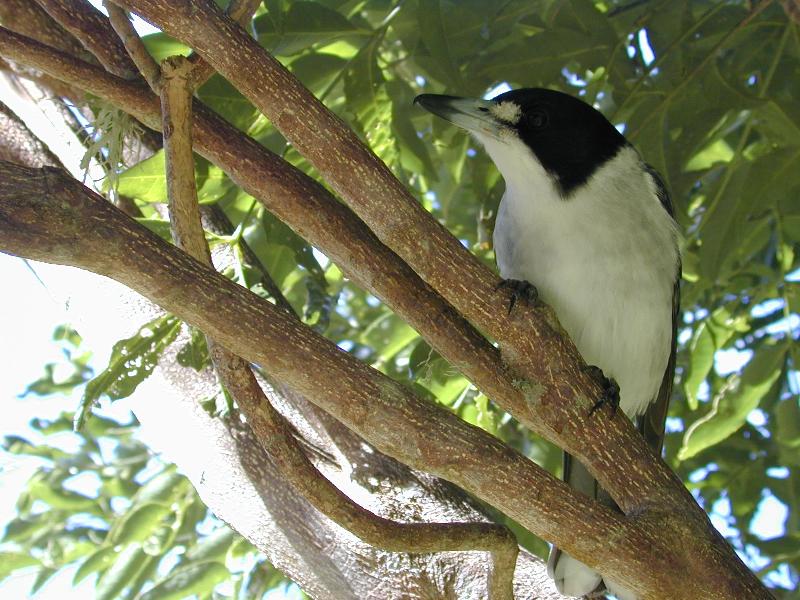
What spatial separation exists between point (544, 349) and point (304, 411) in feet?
2.25

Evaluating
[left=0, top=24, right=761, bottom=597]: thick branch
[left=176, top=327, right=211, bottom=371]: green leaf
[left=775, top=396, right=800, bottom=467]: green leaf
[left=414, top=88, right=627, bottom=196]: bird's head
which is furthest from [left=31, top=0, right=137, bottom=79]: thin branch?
[left=775, top=396, right=800, bottom=467]: green leaf

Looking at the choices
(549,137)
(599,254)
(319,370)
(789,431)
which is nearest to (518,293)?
(319,370)

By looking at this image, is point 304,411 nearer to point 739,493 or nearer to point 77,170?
point 77,170

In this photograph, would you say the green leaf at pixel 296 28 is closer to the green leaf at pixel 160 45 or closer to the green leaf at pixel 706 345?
the green leaf at pixel 160 45

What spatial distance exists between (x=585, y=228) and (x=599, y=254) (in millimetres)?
72

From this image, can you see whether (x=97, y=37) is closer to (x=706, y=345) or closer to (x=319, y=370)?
(x=319, y=370)

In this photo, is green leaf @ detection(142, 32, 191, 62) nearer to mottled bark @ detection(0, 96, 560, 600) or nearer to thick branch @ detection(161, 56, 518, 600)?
mottled bark @ detection(0, 96, 560, 600)

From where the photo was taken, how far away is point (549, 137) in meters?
2.66

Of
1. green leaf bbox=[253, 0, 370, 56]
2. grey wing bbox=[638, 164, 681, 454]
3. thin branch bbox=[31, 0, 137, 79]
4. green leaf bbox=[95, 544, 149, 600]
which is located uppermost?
grey wing bbox=[638, 164, 681, 454]

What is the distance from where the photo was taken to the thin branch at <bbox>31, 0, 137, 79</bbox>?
1893mm

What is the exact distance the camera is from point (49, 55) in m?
1.76

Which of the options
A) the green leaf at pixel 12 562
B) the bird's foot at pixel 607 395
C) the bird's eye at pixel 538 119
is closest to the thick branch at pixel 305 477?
the bird's foot at pixel 607 395

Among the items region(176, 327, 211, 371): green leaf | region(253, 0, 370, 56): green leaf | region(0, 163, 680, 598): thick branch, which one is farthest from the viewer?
region(253, 0, 370, 56): green leaf

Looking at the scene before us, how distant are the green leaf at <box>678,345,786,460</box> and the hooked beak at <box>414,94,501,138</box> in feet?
2.97
